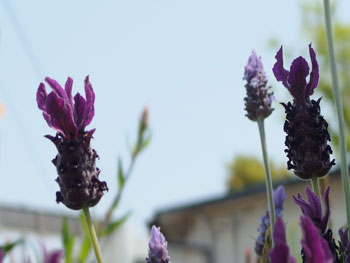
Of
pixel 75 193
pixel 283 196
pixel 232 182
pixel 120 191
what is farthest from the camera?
pixel 232 182

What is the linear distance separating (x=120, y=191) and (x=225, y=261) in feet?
35.2

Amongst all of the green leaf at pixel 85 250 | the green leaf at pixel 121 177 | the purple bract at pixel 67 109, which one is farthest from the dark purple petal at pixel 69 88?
the green leaf at pixel 121 177

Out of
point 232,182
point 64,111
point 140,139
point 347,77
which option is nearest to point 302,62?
point 64,111

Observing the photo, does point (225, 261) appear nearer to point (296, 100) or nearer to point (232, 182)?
point (296, 100)

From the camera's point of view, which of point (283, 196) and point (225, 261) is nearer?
point (283, 196)

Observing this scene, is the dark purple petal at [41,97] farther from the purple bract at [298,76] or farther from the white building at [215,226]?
the white building at [215,226]

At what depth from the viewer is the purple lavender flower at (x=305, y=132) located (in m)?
0.99

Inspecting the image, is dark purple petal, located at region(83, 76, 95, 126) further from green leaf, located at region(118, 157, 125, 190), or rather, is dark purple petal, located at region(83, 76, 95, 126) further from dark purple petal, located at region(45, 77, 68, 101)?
green leaf, located at region(118, 157, 125, 190)

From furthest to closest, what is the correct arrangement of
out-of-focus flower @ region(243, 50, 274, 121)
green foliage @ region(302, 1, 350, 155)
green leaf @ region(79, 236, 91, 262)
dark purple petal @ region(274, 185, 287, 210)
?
1. green foliage @ region(302, 1, 350, 155)
2. green leaf @ region(79, 236, 91, 262)
3. dark purple petal @ region(274, 185, 287, 210)
4. out-of-focus flower @ region(243, 50, 274, 121)

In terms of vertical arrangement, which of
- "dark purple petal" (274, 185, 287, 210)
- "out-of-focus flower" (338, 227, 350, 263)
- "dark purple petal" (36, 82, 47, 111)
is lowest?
"dark purple petal" (274, 185, 287, 210)

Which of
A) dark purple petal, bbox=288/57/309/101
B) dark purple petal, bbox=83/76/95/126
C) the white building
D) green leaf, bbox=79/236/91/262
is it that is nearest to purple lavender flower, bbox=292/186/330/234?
dark purple petal, bbox=288/57/309/101

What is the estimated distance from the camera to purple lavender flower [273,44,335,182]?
0.99m

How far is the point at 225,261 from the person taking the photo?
1270 cm

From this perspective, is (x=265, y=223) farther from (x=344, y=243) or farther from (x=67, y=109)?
(x=67, y=109)
